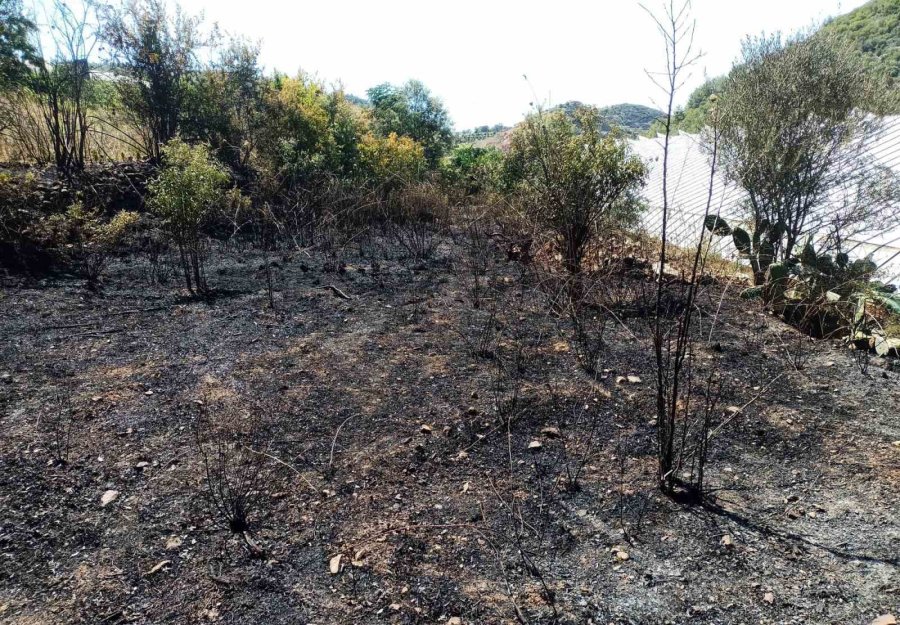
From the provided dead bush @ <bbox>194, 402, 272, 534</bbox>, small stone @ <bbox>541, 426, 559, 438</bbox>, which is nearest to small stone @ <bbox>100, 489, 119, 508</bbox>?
dead bush @ <bbox>194, 402, 272, 534</bbox>

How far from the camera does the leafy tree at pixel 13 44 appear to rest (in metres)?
7.79

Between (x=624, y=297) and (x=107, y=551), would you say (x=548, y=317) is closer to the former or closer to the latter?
(x=624, y=297)

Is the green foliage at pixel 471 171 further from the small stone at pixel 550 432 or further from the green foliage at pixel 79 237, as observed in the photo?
the small stone at pixel 550 432

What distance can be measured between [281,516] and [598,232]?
4.26 metres

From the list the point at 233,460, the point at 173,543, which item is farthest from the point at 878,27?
the point at 173,543

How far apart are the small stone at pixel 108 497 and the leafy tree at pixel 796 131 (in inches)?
241

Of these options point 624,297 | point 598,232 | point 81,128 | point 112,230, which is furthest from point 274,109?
point 624,297

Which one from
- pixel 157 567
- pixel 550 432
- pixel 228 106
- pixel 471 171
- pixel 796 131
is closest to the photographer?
pixel 157 567

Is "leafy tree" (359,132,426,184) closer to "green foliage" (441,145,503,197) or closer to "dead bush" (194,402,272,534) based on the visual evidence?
"green foliage" (441,145,503,197)

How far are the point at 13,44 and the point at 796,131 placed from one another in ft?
34.3

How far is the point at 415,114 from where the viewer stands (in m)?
17.5

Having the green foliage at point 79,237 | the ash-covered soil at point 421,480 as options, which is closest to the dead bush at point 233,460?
the ash-covered soil at point 421,480

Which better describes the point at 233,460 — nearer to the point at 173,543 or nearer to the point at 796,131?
the point at 173,543

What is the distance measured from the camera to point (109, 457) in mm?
2658
